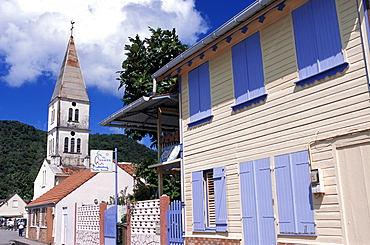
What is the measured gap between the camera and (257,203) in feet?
30.7

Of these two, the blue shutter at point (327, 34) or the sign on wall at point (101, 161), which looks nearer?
the blue shutter at point (327, 34)

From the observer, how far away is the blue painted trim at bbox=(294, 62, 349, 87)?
7.74m

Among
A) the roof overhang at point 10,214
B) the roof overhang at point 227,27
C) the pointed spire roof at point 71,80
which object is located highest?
the pointed spire roof at point 71,80

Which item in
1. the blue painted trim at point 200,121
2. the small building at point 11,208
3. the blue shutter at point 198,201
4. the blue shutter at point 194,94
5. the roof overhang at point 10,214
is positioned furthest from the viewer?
the small building at point 11,208

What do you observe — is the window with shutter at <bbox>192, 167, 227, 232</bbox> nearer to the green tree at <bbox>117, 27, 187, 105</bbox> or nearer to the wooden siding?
the wooden siding

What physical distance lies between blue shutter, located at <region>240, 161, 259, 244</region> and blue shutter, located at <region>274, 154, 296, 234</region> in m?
0.81

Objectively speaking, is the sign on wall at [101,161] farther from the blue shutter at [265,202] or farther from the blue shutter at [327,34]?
the blue shutter at [327,34]

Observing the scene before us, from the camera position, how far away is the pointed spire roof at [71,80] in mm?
53844

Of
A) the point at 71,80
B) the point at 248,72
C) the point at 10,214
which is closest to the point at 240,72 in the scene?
the point at 248,72

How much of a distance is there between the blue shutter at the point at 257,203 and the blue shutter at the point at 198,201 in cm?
172

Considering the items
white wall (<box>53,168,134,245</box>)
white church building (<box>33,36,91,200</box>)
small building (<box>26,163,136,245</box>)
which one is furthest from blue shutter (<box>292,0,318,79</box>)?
white church building (<box>33,36,91,200</box>)

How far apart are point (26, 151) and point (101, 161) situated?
324 feet

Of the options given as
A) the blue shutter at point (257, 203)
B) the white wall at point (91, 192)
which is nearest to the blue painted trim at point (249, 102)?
the blue shutter at point (257, 203)

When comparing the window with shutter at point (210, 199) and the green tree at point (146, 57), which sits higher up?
the green tree at point (146, 57)
